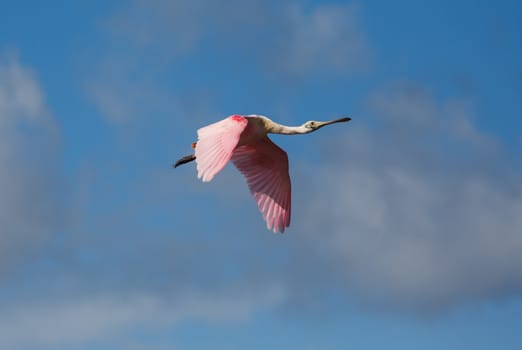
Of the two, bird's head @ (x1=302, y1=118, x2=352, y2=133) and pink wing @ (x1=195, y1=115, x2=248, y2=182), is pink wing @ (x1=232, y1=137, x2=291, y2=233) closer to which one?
bird's head @ (x1=302, y1=118, x2=352, y2=133)

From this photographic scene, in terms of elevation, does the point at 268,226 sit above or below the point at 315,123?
below

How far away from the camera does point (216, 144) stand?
18.9 m

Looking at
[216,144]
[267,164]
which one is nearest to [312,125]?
[267,164]

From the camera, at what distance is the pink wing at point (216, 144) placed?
18312 millimetres

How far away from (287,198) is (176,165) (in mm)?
1816

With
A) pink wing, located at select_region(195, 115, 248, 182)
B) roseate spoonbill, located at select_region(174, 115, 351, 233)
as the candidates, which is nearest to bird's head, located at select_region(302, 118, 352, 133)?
roseate spoonbill, located at select_region(174, 115, 351, 233)

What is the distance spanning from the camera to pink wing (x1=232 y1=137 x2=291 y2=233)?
21.7 metres

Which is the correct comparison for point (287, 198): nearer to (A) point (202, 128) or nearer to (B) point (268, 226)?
(B) point (268, 226)

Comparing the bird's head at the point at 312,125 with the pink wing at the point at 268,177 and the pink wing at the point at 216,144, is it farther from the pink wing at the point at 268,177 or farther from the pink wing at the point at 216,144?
the pink wing at the point at 216,144

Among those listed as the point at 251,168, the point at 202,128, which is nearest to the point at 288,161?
the point at 251,168

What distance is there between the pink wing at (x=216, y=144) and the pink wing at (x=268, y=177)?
1813 mm

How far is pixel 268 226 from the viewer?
70.7 feet

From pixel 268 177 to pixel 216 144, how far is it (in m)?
3.15

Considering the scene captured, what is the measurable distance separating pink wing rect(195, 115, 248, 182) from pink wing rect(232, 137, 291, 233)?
1.81 m
